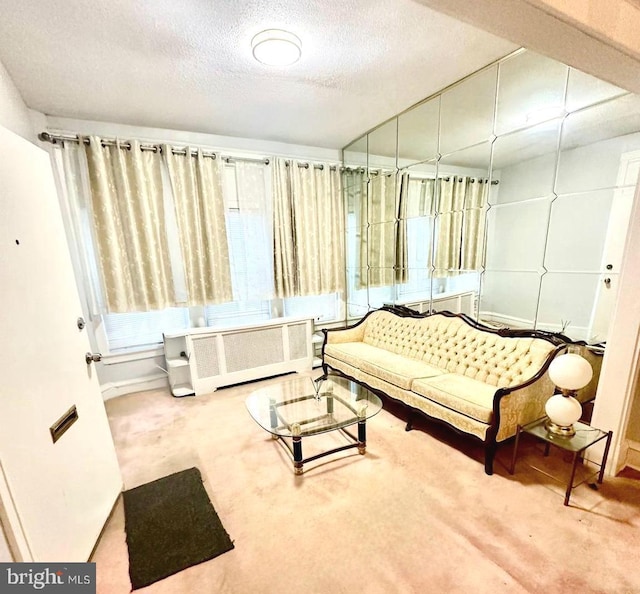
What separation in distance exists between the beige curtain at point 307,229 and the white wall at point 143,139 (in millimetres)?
310

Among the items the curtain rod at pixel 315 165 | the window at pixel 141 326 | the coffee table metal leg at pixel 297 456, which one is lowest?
the coffee table metal leg at pixel 297 456

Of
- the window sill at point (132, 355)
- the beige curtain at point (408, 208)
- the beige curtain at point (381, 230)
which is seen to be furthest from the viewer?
the beige curtain at point (381, 230)

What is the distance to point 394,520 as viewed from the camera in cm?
158

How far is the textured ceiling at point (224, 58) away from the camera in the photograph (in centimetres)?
156

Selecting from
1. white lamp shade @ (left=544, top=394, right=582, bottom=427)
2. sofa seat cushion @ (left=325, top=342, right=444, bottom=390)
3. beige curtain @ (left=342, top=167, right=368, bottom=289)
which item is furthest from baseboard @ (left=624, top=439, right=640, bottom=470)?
beige curtain @ (left=342, top=167, right=368, bottom=289)

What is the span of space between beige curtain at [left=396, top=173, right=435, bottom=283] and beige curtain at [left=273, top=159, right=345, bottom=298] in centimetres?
85

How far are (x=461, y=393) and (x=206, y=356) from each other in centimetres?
249

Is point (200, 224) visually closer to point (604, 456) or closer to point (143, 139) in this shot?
point (143, 139)

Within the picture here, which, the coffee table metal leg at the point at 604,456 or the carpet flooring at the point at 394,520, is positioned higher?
the coffee table metal leg at the point at 604,456

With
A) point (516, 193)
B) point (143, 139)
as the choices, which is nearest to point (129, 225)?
point (143, 139)

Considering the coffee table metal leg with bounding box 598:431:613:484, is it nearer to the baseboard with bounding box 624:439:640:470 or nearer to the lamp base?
the lamp base

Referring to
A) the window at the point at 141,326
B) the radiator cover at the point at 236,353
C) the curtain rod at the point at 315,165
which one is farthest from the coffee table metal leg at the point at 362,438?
the curtain rod at the point at 315,165

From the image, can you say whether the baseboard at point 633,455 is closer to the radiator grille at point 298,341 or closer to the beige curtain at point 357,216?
the beige curtain at point 357,216

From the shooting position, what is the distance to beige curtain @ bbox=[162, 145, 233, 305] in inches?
119
